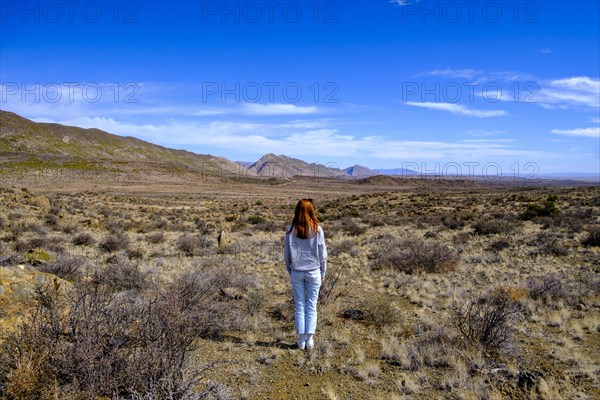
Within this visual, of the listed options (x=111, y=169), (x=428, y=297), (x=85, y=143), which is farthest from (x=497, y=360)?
(x=85, y=143)

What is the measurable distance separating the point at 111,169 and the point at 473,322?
251ft

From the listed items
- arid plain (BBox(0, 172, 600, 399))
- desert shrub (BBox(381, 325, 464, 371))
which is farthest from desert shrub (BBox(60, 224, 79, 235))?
desert shrub (BBox(381, 325, 464, 371))

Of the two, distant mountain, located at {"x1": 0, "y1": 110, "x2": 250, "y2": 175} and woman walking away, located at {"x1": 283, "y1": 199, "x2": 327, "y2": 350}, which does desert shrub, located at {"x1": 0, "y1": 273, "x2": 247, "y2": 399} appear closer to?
woman walking away, located at {"x1": 283, "y1": 199, "x2": 327, "y2": 350}

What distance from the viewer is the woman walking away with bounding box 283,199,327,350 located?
528 centimetres

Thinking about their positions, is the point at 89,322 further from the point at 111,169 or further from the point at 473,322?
the point at 111,169

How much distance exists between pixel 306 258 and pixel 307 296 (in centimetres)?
55

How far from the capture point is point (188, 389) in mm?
3666

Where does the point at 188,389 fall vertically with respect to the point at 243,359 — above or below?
above

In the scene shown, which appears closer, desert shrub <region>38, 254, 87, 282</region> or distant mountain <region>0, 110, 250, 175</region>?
desert shrub <region>38, 254, 87, 282</region>

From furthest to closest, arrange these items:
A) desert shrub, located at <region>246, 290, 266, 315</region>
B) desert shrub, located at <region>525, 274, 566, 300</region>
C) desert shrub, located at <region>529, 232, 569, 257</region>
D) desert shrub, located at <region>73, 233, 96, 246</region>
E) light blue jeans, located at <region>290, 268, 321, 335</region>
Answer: desert shrub, located at <region>73, 233, 96, 246</region> < desert shrub, located at <region>529, 232, 569, 257</region> < desert shrub, located at <region>525, 274, 566, 300</region> < desert shrub, located at <region>246, 290, 266, 315</region> < light blue jeans, located at <region>290, 268, 321, 335</region>

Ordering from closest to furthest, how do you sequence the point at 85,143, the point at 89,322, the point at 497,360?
the point at 89,322, the point at 497,360, the point at 85,143

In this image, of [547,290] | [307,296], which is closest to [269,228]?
[547,290]

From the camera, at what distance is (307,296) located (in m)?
5.46

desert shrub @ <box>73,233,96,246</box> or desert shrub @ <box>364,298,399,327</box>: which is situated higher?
desert shrub @ <box>73,233,96,246</box>
